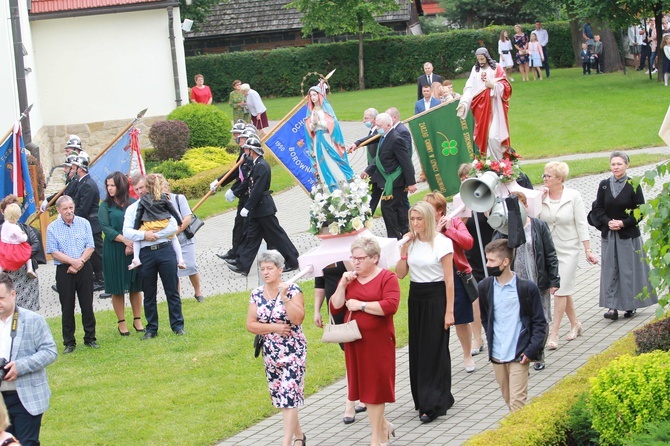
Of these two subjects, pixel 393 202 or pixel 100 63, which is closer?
pixel 393 202

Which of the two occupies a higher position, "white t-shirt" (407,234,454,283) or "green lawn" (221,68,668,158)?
"white t-shirt" (407,234,454,283)

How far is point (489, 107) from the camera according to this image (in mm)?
14477

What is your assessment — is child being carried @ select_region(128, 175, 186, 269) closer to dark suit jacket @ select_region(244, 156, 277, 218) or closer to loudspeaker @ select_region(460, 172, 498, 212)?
dark suit jacket @ select_region(244, 156, 277, 218)

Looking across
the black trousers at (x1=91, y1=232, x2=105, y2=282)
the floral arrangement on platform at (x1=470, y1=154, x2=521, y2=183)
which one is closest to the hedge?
the black trousers at (x1=91, y1=232, x2=105, y2=282)

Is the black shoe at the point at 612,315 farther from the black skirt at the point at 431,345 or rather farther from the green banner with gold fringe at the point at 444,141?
the green banner with gold fringe at the point at 444,141

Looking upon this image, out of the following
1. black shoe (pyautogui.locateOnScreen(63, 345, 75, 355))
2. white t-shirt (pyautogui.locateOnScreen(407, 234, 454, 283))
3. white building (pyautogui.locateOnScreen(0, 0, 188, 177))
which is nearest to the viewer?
white t-shirt (pyautogui.locateOnScreen(407, 234, 454, 283))

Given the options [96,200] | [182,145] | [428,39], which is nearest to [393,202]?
[96,200]

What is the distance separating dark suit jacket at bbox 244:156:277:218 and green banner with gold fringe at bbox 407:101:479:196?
2.26 meters

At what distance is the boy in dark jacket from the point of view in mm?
8883

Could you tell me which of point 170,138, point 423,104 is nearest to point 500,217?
point 423,104

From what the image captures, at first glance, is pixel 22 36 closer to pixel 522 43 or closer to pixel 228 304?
pixel 228 304

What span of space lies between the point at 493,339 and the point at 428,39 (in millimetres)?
36883

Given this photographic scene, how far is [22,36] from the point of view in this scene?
27.1 metres

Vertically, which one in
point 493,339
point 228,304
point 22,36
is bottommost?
point 228,304
